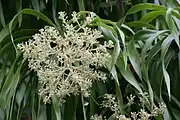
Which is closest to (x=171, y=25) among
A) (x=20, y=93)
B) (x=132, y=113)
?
(x=132, y=113)

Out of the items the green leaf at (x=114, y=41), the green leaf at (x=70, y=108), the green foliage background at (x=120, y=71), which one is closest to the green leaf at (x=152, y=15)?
the green foliage background at (x=120, y=71)

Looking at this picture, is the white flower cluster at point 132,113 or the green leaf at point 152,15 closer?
the white flower cluster at point 132,113

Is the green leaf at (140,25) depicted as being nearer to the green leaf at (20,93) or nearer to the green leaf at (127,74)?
the green leaf at (127,74)

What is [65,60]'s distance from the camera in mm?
726

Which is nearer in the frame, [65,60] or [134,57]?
[65,60]

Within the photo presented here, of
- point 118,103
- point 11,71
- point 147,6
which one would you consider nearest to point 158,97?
point 118,103

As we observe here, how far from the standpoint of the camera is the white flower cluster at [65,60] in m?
0.72

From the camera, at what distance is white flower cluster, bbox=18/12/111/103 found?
720 millimetres

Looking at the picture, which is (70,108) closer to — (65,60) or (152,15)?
(65,60)

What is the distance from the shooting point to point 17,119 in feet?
2.66

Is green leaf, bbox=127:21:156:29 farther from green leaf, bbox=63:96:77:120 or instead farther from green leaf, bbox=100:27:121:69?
green leaf, bbox=63:96:77:120

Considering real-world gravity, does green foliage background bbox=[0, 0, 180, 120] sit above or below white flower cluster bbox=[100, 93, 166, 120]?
above

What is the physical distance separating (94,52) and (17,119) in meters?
0.22

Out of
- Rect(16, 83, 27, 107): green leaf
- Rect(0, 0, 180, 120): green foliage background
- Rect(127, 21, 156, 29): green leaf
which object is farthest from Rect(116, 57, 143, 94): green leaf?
Rect(16, 83, 27, 107): green leaf
